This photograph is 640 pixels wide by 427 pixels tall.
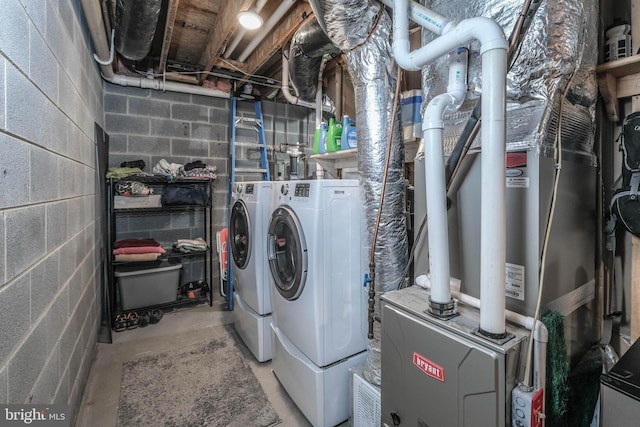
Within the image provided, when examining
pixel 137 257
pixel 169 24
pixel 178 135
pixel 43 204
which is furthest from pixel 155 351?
pixel 169 24

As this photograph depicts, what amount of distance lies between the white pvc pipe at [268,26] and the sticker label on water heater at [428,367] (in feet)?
7.53

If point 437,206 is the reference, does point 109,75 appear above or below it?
above

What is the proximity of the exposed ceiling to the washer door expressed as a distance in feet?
4.71

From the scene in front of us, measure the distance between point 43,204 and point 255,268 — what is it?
1301 millimetres

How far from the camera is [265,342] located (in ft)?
7.56

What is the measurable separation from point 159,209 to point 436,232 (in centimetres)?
305

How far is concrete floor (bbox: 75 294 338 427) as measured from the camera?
1.79 m

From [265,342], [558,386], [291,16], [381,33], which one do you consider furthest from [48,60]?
[558,386]

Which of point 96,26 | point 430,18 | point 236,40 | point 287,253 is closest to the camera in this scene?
point 430,18

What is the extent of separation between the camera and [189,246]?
3328mm

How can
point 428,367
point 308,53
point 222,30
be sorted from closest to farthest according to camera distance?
point 428,367
point 308,53
point 222,30

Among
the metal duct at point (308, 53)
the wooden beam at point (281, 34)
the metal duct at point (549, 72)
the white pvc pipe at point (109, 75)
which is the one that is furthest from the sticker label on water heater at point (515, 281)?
the white pvc pipe at point (109, 75)

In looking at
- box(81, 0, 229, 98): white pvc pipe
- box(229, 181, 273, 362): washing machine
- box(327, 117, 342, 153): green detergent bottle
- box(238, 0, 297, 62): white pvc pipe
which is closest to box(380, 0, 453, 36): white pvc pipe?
box(327, 117, 342, 153): green detergent bottle

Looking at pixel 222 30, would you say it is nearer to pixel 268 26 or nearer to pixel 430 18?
pixel 268 26
